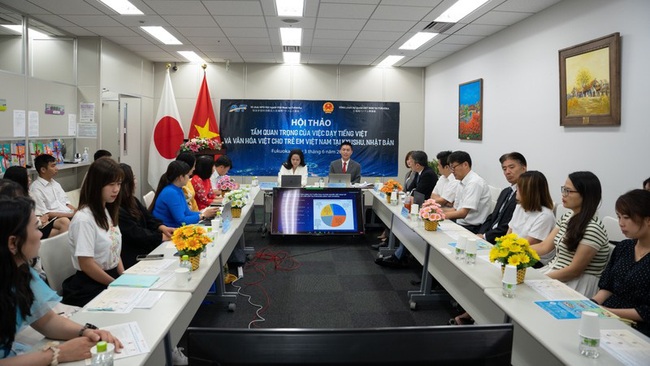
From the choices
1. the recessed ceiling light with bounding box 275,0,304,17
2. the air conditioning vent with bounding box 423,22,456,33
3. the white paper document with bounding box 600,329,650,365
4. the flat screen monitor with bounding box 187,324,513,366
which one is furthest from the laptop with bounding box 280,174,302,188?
the flat screen monitor with bounding box 187,324,513,366

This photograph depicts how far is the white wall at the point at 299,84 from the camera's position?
8.61 meters

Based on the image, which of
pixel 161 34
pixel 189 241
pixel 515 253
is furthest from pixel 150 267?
pixel 161 34

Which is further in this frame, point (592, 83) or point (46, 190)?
point (46, 190)

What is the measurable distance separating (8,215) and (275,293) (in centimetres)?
313

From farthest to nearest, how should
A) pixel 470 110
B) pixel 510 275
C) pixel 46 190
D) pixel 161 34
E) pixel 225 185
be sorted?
pixel 470 110, pixel 161 34, pixel 225 185, pixel 46 190, pixel 510 275

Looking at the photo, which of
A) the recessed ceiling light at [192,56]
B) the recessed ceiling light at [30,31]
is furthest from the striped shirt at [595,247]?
the recessed ceiling light at [192,56]

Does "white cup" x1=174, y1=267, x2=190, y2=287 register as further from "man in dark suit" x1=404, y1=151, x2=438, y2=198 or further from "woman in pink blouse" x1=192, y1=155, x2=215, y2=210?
"man in dark suit" x1=404, y1=151, x2=438, y2=198

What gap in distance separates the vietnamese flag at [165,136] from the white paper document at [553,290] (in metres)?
7.18

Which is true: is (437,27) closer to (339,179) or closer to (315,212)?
(339,179)

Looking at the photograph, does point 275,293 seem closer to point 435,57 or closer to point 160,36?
point 160,36

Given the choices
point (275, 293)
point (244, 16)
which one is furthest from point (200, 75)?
point (275, 293)

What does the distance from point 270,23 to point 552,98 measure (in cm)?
346

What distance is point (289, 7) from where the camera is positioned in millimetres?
4844

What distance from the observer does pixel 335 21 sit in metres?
5.32
